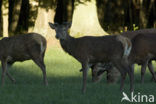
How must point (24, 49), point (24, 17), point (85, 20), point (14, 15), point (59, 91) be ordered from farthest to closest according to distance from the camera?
point (24, 17) < point (14, 15) < point (85, 20) < point (24, 49) < point (59, 91)

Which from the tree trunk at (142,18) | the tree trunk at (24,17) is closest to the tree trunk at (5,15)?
the tree trunk at (24,17)

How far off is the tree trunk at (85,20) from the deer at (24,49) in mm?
13257

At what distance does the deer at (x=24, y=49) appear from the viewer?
14695mm

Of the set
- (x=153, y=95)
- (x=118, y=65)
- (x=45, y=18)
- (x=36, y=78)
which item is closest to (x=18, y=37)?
(x=36, y=78)

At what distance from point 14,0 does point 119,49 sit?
2819 cm

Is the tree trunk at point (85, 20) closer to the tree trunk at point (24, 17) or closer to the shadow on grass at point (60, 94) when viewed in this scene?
the shadow on grass at point (60, 94)

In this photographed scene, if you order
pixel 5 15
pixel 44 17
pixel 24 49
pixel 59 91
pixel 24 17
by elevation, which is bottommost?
pixel 24 17

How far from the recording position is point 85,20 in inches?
1158

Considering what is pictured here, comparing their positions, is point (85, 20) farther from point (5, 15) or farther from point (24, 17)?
point (24, 17)

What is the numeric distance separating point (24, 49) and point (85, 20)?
14.7 m

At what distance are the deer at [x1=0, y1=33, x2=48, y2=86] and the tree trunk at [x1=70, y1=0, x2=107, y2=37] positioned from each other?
43.5 feet

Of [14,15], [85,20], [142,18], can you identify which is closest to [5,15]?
[14,15]

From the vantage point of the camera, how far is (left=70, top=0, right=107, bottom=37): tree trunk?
28688mm

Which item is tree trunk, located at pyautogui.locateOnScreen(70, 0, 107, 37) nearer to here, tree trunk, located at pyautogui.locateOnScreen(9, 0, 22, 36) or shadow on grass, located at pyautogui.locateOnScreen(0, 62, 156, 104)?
tree trunk, located at pyautogui.locateOnScreen(9, 0, 22, 36)
